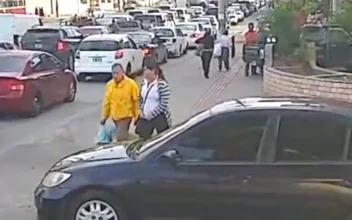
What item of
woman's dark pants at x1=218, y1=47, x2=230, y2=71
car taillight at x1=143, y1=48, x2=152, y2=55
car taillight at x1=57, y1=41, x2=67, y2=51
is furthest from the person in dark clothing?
car taillight at x1=57, y1=41, x2=67, y2=51

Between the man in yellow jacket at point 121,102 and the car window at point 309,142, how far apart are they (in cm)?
465

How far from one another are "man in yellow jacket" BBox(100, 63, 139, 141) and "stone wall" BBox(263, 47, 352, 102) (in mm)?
6470

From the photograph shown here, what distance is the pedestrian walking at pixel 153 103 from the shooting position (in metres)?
11.5

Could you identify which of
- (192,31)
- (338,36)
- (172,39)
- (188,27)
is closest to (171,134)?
(338,36)

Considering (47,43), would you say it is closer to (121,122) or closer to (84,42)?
(84,42)

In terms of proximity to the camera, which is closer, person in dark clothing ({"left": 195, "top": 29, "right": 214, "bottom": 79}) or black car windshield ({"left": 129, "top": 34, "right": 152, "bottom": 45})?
person in dark clothing ({"left": 195, "top": 29, "right": 214, "bottom": 79})

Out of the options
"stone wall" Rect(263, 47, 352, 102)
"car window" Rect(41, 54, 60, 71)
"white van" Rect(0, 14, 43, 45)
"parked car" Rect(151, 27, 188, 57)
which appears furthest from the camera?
"parked car" Rect(151, 27, 188, 57)

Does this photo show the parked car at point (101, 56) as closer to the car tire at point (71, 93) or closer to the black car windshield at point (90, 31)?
the car tire at point (71, 93)

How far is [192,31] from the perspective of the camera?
4388cm

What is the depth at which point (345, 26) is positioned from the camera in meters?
20.5

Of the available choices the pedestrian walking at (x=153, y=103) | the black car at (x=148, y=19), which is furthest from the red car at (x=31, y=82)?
the black car at (x=148, y=19)

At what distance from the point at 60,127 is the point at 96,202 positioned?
29.0 ft

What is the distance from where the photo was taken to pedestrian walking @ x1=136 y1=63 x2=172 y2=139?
11523mm

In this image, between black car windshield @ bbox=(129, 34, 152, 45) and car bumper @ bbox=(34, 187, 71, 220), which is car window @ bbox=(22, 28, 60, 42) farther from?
car bumper @ bbox=(34, 187, 71, 220)
